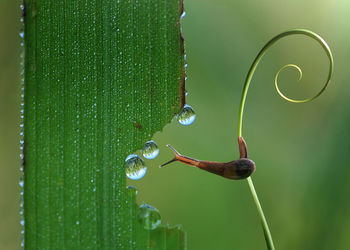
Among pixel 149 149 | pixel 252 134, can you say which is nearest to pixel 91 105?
pixel 149 149

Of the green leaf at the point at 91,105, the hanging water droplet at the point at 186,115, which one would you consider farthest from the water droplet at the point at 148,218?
the hanging water droplet at the point at 186,115

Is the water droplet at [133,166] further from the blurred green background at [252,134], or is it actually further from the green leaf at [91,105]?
the blurred green background at [252,134]

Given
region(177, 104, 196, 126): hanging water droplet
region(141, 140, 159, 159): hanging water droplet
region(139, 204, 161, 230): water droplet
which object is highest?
region(177, 104, 196, 126): hanging water droplet

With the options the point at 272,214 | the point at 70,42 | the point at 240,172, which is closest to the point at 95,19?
the point at 70,42

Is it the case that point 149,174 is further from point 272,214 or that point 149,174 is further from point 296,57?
point 296,57

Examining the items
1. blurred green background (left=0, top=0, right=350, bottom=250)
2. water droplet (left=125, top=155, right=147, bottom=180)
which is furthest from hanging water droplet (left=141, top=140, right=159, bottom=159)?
blurred green background (left=0, top=0, right=350, bottom=250)

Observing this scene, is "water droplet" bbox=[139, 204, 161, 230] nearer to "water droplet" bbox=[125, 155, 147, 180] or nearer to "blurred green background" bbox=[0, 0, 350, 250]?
"water droplet" bbox=[125, 155, 147, 180]

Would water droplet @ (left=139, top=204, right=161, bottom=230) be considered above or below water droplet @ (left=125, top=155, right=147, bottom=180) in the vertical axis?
below

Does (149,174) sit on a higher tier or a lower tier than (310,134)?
lower
